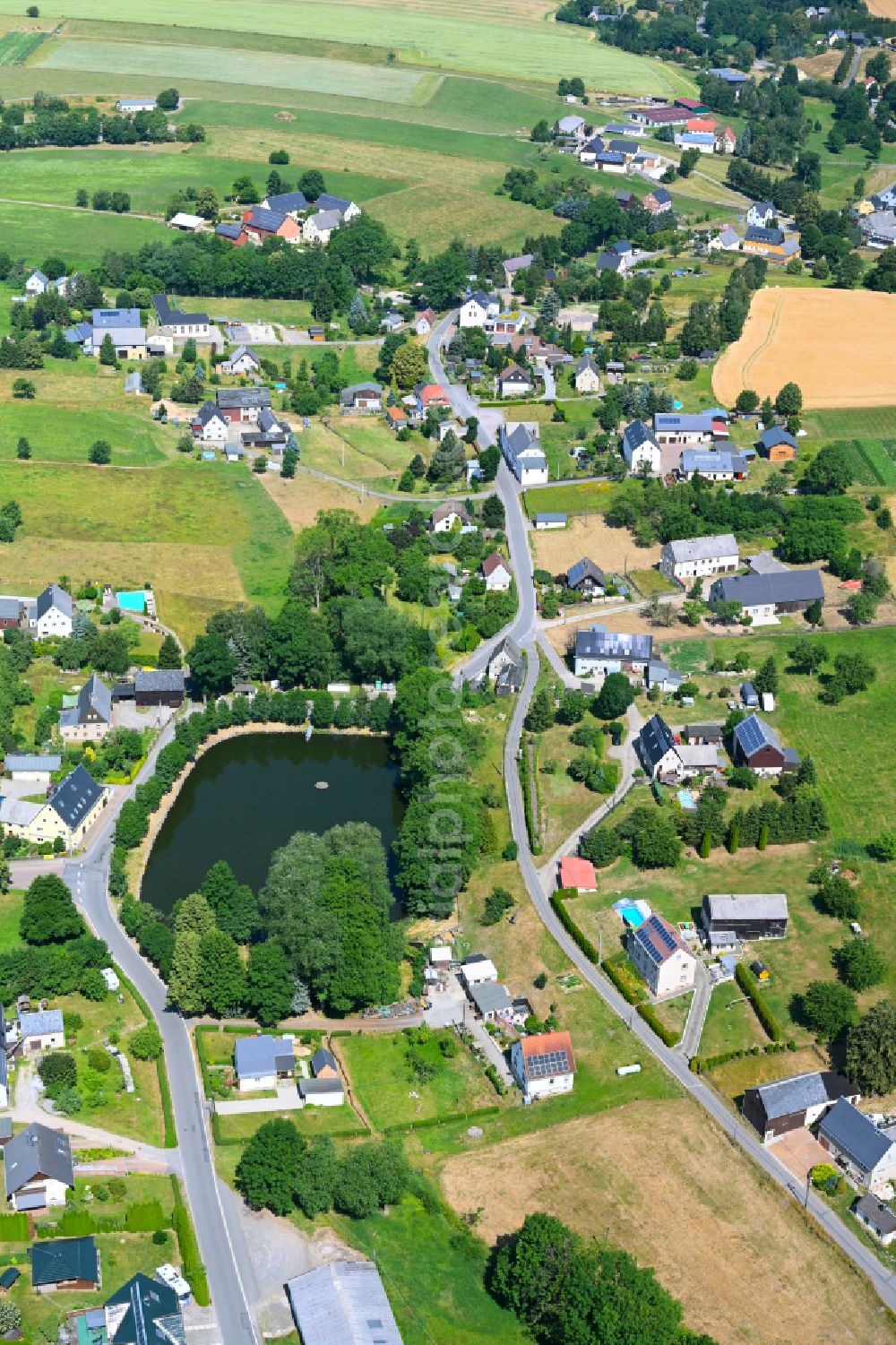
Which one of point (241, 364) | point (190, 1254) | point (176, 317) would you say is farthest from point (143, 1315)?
point (176, 317)

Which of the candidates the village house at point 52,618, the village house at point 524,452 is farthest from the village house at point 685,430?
the village house at point 52,618

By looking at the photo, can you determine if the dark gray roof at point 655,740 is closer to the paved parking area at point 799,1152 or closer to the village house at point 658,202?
the paved parking area at point 799,1152

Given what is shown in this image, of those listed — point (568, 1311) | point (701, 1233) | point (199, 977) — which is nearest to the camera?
point (568, 1311)

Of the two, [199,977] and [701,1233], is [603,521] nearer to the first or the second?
[199,977]

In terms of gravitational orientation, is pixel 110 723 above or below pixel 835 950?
below

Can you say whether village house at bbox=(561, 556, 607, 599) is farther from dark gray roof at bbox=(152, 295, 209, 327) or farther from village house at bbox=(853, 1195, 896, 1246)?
village house at bbox=(853, 1195, 896, 1246)

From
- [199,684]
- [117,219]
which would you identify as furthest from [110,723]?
[117,219]

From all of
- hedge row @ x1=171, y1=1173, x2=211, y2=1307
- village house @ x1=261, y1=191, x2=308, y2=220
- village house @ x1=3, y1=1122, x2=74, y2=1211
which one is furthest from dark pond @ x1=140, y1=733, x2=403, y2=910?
village house @ x1=261, y1=191, x2=308, y2=220
